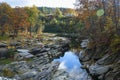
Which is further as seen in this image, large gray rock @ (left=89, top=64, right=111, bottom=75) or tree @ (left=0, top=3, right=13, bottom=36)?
tree @ (left=0, top=3, right=13, bottom=36)

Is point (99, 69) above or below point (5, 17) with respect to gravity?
below

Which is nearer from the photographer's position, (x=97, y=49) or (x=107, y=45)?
(x=107, y=45)

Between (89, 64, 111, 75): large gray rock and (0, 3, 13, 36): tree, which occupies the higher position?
(0, 3, 13, 36): tree

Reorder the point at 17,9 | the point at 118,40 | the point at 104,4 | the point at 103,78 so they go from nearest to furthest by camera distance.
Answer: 1. the point at 103,78
2. the point at 118,40
3. the point at 104,4
4. the point at 17,9

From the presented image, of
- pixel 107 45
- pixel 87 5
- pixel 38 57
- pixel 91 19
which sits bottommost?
pixel 38 57

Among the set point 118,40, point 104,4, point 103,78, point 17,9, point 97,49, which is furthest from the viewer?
point 17,9

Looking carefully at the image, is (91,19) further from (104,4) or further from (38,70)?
(38,70)

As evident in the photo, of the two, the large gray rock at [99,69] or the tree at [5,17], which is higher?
the tree at [5,17]

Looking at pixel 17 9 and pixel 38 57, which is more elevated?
pixel 17 9

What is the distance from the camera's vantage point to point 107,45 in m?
40.4

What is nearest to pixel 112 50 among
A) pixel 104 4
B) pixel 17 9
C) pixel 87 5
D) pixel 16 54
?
pixel 104 4

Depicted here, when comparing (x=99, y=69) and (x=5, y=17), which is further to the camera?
(x=5, y=17)

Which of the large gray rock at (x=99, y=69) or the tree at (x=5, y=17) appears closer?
the large gray rock at (x=99, y=69)

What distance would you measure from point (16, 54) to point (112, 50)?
88.3ft
